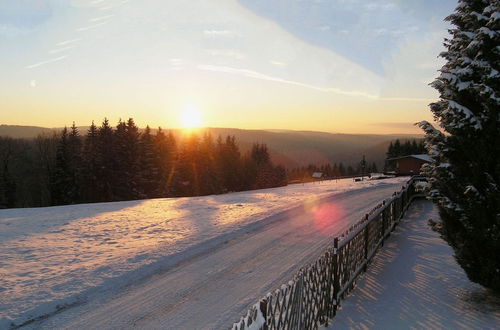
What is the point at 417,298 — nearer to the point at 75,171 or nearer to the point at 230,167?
the point at 75,171

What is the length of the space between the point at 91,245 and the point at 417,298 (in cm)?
1081

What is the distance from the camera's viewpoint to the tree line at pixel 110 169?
1885 inches

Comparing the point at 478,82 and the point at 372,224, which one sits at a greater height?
the point at 478,82

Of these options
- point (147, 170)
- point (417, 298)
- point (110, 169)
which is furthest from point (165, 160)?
point (417, 298)

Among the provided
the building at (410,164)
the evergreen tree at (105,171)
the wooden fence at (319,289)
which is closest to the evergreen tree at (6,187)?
the evergreen tree at (105,171)

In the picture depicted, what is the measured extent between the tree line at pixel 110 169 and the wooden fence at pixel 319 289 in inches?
1715

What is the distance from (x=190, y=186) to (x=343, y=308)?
171ft

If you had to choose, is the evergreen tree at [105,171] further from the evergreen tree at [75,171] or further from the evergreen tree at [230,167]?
the evergreen tree at [230,167]

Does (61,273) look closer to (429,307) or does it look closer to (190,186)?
(429,307)

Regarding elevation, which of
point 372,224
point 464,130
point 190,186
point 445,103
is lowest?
point 190,186

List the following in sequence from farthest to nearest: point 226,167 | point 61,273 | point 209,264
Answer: point 226,167 → point 209,264 → point 61,273

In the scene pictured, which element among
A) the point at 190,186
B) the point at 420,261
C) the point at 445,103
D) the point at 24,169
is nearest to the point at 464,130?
the point at 445,103

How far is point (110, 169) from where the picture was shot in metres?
48.1

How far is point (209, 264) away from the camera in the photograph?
10883 mm
